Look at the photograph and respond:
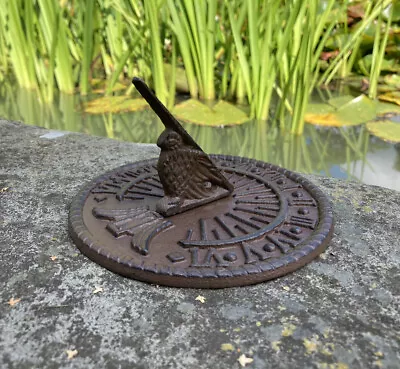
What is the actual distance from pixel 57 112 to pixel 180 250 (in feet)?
8.76

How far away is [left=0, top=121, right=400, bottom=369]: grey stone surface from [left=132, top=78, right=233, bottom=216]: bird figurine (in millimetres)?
336

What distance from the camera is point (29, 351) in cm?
102

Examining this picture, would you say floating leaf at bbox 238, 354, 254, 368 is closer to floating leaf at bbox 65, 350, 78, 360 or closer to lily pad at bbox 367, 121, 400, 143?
floating leaf at bbox 65, 350, 78, 360

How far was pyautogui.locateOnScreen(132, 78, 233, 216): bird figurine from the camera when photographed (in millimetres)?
1418

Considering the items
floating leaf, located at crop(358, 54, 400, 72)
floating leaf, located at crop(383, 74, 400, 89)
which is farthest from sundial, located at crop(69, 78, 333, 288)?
floating leaf, located at crop(358, 54, 400, 72)

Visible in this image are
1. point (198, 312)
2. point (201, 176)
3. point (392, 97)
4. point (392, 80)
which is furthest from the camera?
point (392, 80)

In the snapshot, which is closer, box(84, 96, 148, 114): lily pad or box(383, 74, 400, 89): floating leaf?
box(84, 96, 148, 114): lily pad

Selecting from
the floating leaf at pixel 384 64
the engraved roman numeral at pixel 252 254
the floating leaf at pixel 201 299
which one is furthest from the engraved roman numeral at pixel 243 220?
the floating leaf at pixel 384 64

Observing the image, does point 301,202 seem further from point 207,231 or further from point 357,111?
point 357,111

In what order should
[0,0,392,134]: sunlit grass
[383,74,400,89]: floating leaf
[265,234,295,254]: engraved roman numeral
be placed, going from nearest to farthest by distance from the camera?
[265,234,295,254]: engraved roman numeral → [0,0,392,134]: sunlit grass → [383,74,400,89]: floating leaf

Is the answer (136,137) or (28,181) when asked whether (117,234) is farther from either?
(136,137)

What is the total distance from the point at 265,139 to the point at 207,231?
69.3 inches

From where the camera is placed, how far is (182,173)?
1465 mm

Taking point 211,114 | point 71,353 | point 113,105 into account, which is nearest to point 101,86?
point 113,105
